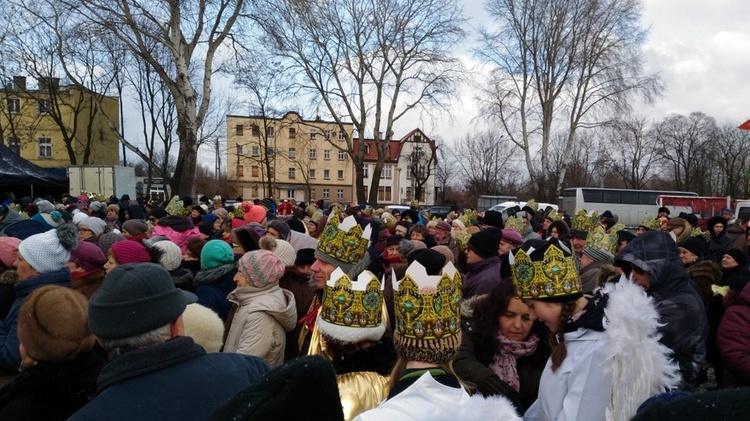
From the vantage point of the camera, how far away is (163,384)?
1.88 meters

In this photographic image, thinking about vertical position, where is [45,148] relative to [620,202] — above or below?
above

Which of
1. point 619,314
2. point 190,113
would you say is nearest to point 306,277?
point 619,314

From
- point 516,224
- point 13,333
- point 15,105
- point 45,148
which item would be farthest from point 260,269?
point 45,148

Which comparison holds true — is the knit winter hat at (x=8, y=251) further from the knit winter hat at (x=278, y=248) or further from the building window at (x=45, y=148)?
the building window at (x=45, y=148)

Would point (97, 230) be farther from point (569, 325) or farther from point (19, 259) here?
point (569, 325)

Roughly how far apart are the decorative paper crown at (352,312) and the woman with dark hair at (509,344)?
630mm

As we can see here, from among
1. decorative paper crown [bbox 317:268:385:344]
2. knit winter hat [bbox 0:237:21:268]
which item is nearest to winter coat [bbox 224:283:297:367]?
decorative paper crown [bbox 317:268:385:344]

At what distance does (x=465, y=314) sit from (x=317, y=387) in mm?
2583

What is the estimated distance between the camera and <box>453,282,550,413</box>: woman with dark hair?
10.3 feet

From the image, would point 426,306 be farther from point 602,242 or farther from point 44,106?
point 44,106

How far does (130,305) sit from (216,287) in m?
2.56

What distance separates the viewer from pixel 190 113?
17.1 m

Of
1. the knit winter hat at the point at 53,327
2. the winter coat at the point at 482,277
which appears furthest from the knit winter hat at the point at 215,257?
the winter coat at the point at 482,277

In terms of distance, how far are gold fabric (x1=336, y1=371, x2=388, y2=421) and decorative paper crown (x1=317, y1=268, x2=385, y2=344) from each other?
0.73ft
